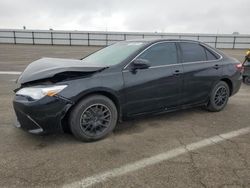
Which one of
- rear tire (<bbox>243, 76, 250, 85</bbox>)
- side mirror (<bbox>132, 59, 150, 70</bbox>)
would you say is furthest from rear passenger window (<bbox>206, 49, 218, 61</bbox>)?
rear tire (<bbox>243, 76, 250, 85</bbox>)

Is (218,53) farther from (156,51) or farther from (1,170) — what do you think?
(1,170)

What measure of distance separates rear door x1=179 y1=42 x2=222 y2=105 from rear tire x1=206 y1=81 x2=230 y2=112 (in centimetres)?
16

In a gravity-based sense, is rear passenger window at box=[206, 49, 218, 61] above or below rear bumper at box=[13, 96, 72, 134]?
above

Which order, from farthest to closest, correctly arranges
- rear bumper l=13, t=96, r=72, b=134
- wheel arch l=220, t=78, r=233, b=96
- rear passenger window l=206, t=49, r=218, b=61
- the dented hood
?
wheel arch l=220, t=78, r=233, b=96
rear passenger window l=206, t=49, r=218, b=61
the dented hood
rear bumper l=13, t=96, r=72, b=134

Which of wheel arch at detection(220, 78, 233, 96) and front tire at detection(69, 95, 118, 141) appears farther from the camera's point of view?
wheel arch at detection(220, 78, 233, 96)

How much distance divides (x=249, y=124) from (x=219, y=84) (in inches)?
40.3

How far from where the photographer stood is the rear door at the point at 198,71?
4.51 meters

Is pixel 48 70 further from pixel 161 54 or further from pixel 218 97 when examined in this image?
pixel 218 97

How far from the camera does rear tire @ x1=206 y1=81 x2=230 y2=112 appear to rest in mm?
4996

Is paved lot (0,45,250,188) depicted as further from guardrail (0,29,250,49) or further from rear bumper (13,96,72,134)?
guardrail (0,29,250,49)

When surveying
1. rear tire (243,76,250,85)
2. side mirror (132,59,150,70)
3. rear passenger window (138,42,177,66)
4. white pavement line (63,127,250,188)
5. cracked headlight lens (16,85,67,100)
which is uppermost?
rear passenger window (138,42,177,66)

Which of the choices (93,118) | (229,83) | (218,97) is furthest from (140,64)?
(229,83)

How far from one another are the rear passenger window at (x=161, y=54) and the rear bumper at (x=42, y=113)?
1552 mm

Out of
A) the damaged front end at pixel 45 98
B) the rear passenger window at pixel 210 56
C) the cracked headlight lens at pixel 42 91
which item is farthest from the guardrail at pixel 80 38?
the cracked headlight lens at pixel 42 91
